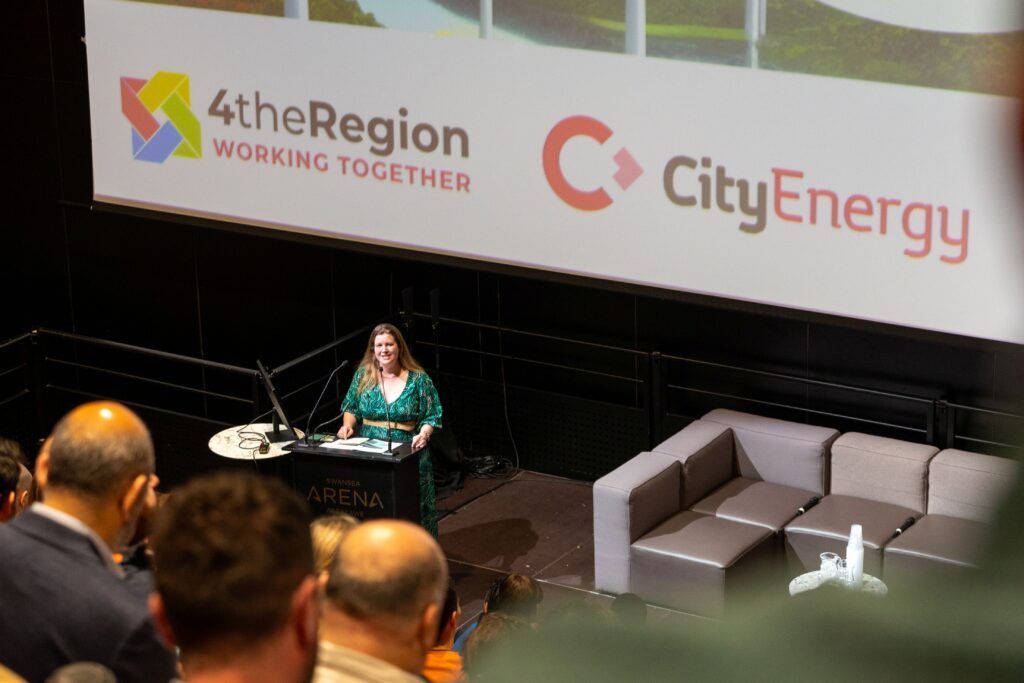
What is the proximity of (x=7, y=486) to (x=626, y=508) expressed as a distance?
329cm

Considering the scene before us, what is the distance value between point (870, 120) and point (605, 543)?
2091 millimetres

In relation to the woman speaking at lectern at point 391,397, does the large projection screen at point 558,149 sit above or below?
above

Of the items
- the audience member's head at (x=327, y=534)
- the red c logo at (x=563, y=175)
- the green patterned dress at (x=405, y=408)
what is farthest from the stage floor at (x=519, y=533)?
the audience member's head at (x=327, y=534)

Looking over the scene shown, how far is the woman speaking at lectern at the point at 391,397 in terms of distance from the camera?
5840 millimetres

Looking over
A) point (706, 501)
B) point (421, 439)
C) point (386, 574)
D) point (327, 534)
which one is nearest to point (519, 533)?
point (706, 501)

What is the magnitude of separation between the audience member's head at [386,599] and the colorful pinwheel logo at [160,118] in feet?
18.5

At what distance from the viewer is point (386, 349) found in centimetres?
581

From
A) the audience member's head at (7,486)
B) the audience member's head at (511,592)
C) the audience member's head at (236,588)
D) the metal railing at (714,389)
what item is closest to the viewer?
the audience member's head at (236,588)

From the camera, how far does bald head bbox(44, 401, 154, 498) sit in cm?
203

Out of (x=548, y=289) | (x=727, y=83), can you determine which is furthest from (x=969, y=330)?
(x=548, y=289)

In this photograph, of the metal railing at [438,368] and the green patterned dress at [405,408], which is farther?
the metal railing at [438,368]

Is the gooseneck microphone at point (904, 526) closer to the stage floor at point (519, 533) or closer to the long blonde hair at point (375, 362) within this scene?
the stage floor at point (519, 533)

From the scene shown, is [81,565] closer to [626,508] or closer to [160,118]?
[626,508]

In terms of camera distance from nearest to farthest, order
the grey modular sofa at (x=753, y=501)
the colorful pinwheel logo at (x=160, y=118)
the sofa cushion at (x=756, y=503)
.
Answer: the grey modular sofa at (x=753, y=501), the sofa cushion at (x=756, y=503), the colorful pinwheel logo at (x=160, y=118)
